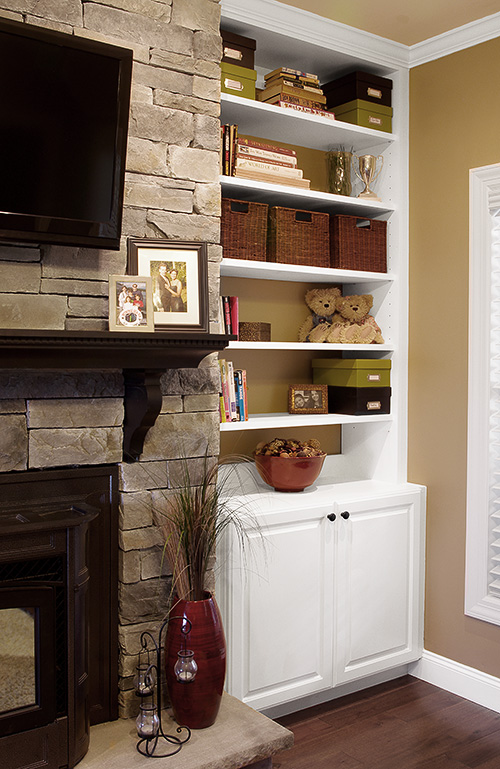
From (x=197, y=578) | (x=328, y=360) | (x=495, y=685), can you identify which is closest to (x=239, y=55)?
(x=328, y=360)

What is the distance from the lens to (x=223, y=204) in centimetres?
270

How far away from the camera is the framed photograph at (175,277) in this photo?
211 cm

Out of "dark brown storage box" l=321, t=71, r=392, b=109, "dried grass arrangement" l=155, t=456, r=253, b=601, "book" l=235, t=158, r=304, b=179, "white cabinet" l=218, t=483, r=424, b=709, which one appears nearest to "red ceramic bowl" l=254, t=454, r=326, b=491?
"white cabinet" l=218, t=483, r=424, b=709

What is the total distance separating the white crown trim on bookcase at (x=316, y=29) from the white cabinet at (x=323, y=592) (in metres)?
1.83

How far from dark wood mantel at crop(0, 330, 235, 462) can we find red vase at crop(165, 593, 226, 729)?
48cm

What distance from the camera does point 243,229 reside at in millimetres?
2764

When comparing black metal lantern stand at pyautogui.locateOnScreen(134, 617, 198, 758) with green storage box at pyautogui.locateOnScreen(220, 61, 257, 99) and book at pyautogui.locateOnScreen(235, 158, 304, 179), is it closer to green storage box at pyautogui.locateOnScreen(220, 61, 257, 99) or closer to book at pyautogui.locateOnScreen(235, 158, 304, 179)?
book at pyautogui.locateOnScreen(235, 158, 304, 179)

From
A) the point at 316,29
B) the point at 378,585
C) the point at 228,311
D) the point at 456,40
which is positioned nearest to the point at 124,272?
the point at 228,311

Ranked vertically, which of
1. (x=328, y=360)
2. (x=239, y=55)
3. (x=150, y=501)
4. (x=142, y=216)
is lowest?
(x=150, y=501)

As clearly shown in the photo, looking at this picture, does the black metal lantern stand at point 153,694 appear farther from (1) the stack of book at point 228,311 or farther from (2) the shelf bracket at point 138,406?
(1) the stack of book at point 228,311

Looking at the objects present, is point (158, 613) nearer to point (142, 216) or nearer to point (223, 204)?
point (142, 216)

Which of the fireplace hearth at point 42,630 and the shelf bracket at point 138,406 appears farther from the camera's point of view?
the shelf bracket at point 138,406

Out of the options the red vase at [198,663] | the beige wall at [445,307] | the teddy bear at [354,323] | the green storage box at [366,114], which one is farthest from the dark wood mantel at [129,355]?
the green storage box at [366,114]

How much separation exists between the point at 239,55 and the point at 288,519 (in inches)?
68.7
